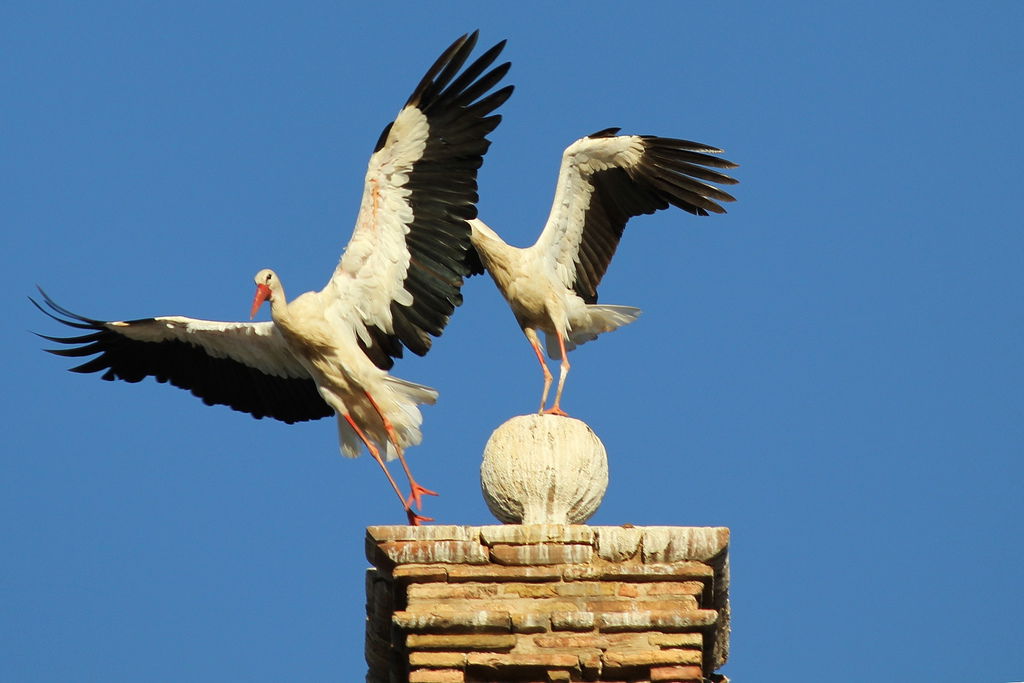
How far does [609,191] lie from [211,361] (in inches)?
123

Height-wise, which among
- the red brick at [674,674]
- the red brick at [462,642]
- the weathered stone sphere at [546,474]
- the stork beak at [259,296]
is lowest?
the red brick at [674,674]

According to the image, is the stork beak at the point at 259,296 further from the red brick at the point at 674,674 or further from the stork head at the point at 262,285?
the red brick at the point at 674,674

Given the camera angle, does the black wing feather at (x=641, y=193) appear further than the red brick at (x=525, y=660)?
Yes

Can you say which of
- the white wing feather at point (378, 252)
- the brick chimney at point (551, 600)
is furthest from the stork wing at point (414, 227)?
the brick chimney at point (551, 600)

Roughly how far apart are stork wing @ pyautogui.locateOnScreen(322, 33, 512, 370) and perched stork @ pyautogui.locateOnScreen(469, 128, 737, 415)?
6.91 feet

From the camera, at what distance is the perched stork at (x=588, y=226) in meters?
11.9

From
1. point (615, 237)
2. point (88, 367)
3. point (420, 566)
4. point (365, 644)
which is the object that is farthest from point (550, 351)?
point (420, 566)

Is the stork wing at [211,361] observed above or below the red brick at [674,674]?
above

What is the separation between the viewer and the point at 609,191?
12.3 metres

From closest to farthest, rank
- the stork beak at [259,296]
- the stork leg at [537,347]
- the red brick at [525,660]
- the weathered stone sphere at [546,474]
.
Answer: the red brick at [525,660]
the weathered stone sphere at [546,474]
the stork beak at [259,296]
the stork leg at [537,347]

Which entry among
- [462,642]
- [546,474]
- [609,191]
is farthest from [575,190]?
[462,642]

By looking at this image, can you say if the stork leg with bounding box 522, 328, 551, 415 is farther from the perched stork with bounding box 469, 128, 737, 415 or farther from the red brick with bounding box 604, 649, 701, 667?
the red brick with bounding box 604, 649, 701, 667

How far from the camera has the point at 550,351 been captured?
12047 millimetres

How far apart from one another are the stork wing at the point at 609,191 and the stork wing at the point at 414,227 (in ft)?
7.68
